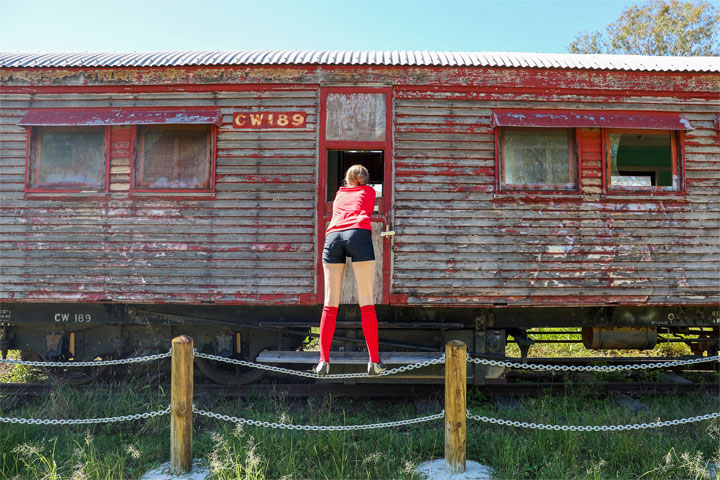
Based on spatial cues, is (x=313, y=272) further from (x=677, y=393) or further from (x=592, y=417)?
(x=677, y=393)

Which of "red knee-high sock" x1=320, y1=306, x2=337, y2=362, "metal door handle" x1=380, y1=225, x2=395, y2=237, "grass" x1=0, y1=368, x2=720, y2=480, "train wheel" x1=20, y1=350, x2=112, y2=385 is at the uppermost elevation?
"metal door handle" x1=380, y1=225, x2=395, y2=237

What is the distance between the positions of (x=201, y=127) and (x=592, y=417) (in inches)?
215

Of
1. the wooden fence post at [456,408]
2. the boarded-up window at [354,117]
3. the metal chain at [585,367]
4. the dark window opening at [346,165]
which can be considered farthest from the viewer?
the dark window opening at [346,165]

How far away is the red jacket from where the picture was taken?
3.92 metres

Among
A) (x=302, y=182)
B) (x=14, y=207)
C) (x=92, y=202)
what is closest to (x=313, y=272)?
(x=302, y=182)

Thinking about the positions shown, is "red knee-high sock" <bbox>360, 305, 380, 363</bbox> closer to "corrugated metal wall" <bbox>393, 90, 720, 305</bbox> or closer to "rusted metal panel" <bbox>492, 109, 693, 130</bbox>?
"corrugated metal wall" <bbox>393, 90, 720, 305</bbox>

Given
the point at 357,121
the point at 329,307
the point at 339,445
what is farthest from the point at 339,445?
the point at 357,121

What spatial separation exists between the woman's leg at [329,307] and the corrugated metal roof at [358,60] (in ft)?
8.84

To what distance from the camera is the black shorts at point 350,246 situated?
3.83 m

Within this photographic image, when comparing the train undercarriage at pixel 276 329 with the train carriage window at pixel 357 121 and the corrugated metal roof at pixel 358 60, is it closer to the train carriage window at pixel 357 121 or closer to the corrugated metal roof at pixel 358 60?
the train carriage window at pixel 357 121

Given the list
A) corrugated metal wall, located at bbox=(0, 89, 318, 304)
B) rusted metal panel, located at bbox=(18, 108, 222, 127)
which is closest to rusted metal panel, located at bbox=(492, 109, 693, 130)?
corrugated metal wall, located at bbox=(0, 89, 318, 304)

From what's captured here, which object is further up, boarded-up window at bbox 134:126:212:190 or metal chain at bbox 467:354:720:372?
boarded-up window at bbox 134:126:212:190

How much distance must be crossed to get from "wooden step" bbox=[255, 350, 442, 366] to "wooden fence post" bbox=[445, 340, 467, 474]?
1.15 m

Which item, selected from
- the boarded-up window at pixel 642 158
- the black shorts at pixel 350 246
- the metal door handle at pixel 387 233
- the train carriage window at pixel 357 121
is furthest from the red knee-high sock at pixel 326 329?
the boarded-up window at pixel 642 158
